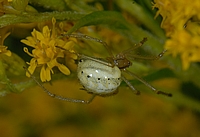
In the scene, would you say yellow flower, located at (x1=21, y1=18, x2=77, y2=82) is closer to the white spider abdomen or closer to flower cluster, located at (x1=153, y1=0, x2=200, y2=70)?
the white spider abdomen

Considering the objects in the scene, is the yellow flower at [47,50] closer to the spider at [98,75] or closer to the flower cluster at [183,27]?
the spider at [98,75]

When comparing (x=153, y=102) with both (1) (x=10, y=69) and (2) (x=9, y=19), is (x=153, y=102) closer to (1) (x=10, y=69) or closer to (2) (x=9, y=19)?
(1) (x=10, y=69)

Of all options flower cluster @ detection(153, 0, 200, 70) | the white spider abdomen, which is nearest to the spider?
the white spider abdomen

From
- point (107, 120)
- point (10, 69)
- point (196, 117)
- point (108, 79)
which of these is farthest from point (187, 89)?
point (10, 69)

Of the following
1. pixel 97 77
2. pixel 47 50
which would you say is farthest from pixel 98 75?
pixel 47 50

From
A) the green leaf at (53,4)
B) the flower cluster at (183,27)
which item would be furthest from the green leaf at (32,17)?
the flower cluster at (183,27)

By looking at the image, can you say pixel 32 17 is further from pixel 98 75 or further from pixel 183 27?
pixel 183 27
